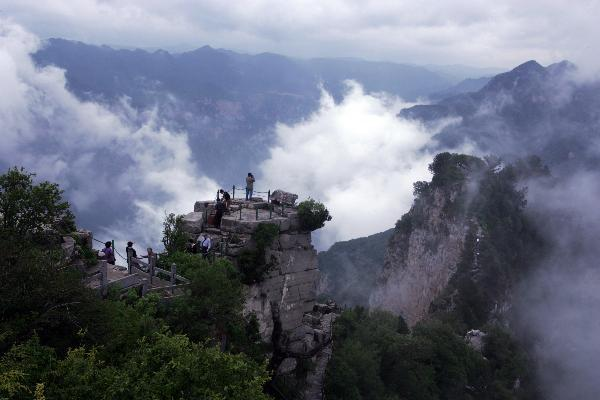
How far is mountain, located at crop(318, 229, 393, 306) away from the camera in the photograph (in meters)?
97.1

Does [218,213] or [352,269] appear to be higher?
[218,213]

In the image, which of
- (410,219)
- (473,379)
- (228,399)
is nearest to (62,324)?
(228,399)

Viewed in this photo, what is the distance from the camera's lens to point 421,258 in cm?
8250

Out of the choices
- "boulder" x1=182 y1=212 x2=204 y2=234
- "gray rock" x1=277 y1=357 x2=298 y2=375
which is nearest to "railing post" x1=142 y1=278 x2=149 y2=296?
"boulder" x1=182 y1=212 x2=204 y2=234

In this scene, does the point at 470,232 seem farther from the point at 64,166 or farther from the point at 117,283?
the point at 64,166

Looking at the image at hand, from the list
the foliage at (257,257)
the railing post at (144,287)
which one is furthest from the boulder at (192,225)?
the railing post at (144,287)

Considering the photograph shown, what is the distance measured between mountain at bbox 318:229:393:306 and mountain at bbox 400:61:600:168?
43438 mm

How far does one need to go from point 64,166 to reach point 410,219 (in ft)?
423

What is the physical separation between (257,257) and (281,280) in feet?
6.98

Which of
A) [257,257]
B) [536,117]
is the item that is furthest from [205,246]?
[536,117]

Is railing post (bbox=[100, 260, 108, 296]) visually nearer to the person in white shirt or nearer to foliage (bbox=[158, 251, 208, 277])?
foliage (bbox=[158, 251, 208, 277])

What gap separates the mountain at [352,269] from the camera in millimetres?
97062

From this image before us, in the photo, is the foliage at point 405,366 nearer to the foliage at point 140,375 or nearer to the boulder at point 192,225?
the boulder at point 192,225

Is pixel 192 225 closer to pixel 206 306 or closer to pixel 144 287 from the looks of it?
pixel 144 287
